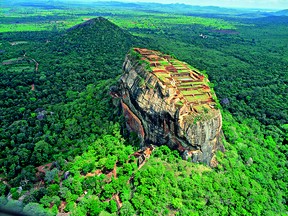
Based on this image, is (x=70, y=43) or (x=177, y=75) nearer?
(x=177, y=75)

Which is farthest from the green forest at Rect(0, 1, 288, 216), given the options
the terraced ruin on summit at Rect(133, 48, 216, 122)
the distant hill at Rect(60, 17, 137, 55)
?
the distant hill at Rect(60, 17, 137, 55)

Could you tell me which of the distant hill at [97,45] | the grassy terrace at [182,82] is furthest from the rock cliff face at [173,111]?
the distant hill at [97,45]

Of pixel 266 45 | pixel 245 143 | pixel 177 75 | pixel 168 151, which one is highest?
pixel 177 75

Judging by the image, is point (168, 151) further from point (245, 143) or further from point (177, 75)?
point (245, 143)

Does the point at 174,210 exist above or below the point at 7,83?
above

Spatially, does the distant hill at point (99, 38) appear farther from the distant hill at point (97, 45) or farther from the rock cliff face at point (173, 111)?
the rock cliff face at point (173, 111)

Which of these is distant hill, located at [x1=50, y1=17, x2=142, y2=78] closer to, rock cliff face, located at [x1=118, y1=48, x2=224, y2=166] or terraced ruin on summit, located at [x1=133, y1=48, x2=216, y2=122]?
terraced ruin on summit, located at [x1=133, y1=48, x2=216, y2=122]

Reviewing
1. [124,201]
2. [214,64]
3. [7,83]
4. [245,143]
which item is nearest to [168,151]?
[124,201]

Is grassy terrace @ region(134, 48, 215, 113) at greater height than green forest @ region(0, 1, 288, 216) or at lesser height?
greater
